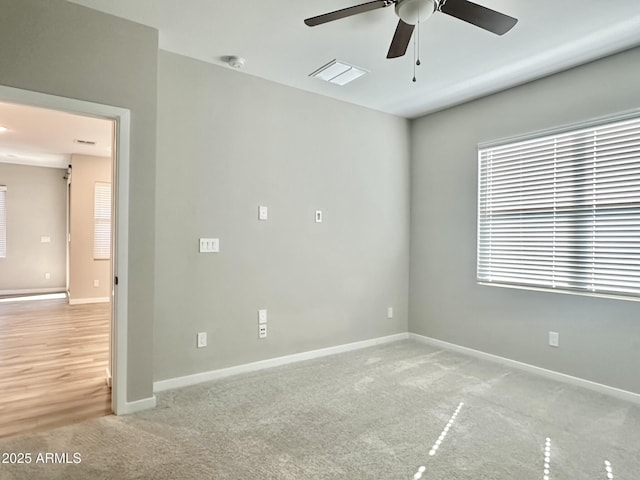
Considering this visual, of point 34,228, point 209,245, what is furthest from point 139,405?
point 34,228

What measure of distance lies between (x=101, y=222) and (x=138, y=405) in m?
5.52

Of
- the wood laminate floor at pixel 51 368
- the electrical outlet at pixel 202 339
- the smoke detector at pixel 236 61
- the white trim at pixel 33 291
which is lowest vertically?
the wood laminate floor at pixel 51 368

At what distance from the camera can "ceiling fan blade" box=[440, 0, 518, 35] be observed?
1882 millimetres

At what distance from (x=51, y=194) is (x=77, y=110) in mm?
7030

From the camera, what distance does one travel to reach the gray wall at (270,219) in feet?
10.1

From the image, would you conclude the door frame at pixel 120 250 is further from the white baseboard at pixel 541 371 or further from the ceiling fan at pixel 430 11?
the white baseboard at pixel 541 371

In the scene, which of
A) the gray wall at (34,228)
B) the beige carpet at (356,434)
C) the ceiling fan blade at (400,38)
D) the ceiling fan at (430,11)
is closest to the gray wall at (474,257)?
the beige carpet at (356,434)

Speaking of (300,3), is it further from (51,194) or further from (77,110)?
(51,194)

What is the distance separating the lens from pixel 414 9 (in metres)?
2.04

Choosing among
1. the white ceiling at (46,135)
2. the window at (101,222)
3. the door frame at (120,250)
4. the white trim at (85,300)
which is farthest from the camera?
the window at (101,222)

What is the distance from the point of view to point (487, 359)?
3.83 metres

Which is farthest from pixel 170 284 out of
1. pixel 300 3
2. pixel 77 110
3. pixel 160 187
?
pixel 300 3

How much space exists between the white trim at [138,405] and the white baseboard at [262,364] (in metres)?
0.29

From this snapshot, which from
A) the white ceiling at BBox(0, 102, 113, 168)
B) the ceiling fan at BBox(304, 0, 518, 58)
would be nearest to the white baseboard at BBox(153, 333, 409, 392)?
the white ceiling at BBox(0, 102, 113, 168)
